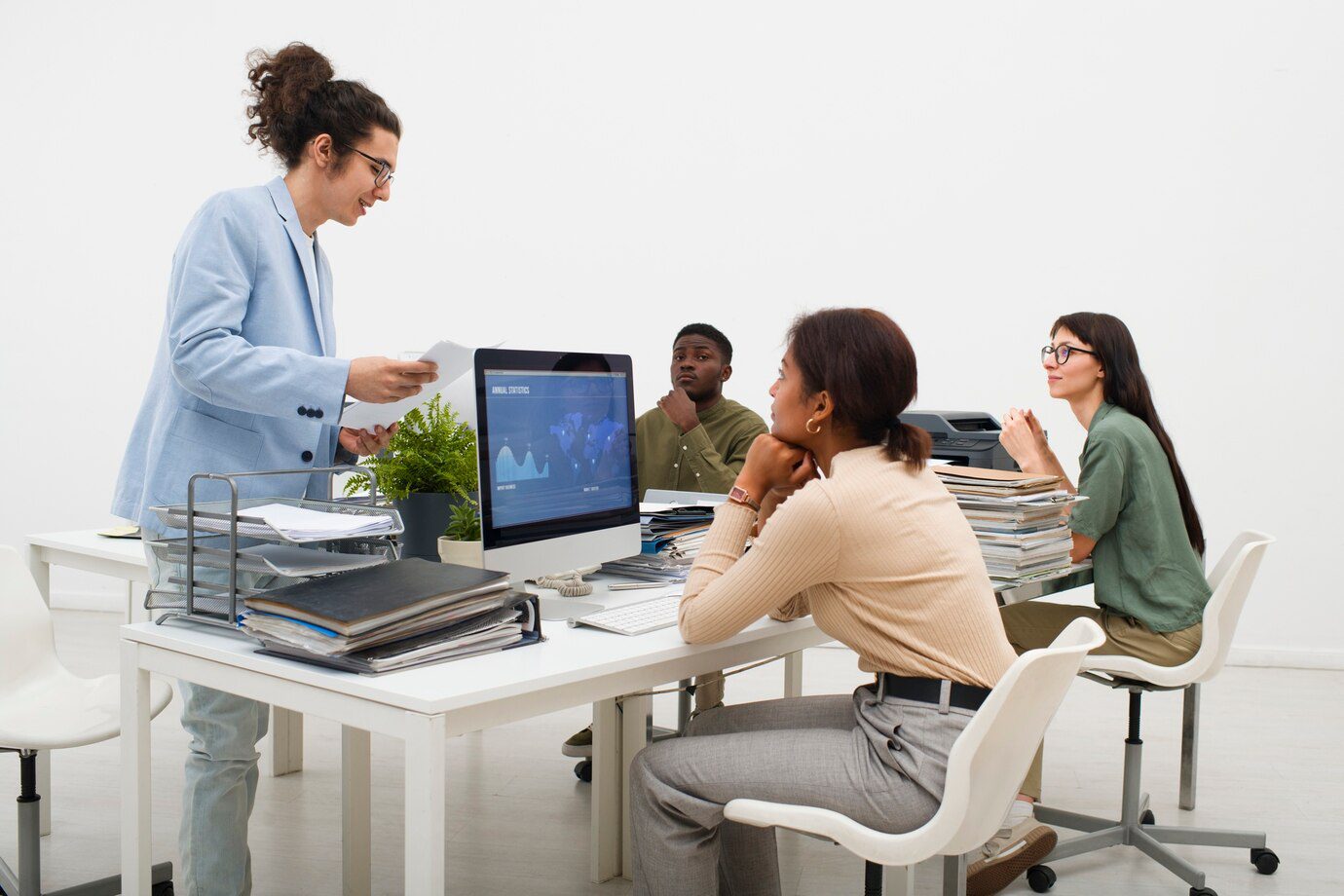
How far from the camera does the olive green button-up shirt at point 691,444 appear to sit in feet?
11.1

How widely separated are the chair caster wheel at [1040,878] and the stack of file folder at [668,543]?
103 centimetres

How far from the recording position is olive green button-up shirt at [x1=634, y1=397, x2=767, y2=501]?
338cm

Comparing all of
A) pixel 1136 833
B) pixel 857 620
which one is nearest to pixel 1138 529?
pixel 1136 833

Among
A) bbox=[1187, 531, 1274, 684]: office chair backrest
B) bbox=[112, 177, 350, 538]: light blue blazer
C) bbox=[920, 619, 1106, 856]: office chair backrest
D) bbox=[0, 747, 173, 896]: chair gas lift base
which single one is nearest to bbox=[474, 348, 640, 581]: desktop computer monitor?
bbox=[112, 177, 350, 538]: light blue blazer

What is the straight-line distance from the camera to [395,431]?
213 centimetres

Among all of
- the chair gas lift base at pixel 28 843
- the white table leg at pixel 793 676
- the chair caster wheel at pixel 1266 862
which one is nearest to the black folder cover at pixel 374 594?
the chair gas lift base at pixel 28 843

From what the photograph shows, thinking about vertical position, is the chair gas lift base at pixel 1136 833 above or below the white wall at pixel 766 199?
below

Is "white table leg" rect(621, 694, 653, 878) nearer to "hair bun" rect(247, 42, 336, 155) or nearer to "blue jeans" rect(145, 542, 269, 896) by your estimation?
"blue jeans" rect(145, 542, 269, 896)

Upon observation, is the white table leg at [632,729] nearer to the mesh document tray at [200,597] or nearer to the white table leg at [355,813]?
the white table leg at [355,813]

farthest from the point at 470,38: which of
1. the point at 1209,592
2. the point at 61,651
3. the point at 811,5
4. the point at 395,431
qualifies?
the point at 1209,592

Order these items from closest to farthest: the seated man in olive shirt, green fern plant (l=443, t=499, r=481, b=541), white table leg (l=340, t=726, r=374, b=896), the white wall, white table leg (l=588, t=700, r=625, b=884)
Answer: green fern plant (l=443, t=499, r=481, b=541)
white table leg (l=340, t=726, r=374, b=896)
white table leg (l=588, t=700, r=625, b=884)
the seated man in olive shirt
the white wall

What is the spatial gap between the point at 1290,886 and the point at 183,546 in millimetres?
2378

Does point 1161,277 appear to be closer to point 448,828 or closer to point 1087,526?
point 1087,526

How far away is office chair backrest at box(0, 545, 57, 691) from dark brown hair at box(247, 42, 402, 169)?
106 centimetres
